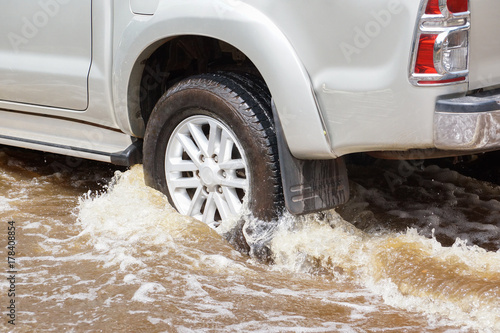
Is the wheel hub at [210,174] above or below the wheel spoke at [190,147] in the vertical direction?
below

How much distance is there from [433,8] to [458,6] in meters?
0.11

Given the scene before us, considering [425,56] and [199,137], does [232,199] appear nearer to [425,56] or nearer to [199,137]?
[199,137]

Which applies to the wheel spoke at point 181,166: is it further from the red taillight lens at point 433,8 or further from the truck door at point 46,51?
the red taillight lens at point 433,8

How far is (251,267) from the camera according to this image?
3273mm

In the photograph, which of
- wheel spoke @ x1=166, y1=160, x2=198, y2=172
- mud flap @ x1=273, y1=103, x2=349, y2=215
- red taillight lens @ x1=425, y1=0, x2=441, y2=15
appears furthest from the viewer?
wheel spoke @ x1=166, y1=160, x2=198, y2=172

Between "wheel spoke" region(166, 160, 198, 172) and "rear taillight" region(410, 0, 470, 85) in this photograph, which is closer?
"rear taillight" region(410, 0, 470, 85)

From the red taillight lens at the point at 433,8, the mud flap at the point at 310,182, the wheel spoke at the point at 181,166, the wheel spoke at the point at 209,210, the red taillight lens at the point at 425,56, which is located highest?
the red taillight lens at the point at 433,8

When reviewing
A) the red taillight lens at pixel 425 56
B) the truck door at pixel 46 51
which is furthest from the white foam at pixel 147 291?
the red taillight lens at pixel 425 56

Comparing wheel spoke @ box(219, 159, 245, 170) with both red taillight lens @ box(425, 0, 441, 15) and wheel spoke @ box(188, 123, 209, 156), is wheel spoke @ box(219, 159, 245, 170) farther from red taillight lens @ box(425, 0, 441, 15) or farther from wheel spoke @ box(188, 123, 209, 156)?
red taillight lens @ box(425, 0, 441, 15)

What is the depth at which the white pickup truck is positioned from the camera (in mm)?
2713

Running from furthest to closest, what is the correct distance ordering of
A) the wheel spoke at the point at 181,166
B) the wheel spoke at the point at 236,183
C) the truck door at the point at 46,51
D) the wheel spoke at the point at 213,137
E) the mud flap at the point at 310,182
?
the truck door at the point at 46,51
the wheel spoke at the point at 181,166
the wheel spoke at the point at 213,137
the wheel spoke at the point at 236,183
the mud flap at the point at 310,182

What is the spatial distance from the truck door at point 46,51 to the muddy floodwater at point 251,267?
606 mm

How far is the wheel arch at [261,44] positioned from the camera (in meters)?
2.99

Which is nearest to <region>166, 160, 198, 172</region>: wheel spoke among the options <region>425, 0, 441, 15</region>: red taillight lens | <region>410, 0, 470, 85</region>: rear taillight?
<region>410, 0, 470, 85</region>: rear taillight
